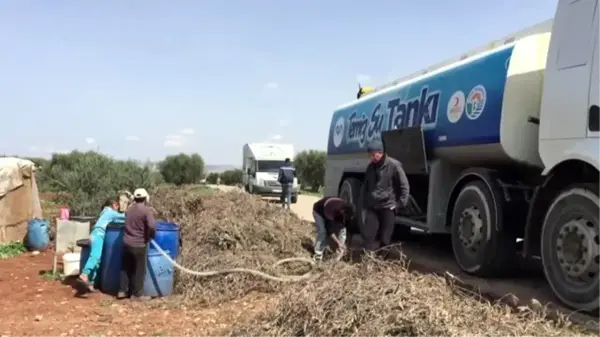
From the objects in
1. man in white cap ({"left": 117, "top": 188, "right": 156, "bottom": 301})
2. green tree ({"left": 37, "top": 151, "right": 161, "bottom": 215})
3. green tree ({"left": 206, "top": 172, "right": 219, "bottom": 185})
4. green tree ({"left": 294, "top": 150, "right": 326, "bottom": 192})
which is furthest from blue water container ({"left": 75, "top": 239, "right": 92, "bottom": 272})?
green tree ({"left": 206, "top": 172, "right": 219, "bottom": 185})

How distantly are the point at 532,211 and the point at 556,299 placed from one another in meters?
0.99

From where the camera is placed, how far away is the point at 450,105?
332 inches

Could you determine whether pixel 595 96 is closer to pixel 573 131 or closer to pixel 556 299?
pixel 573 131

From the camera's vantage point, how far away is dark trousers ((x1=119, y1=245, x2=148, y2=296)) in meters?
6.91

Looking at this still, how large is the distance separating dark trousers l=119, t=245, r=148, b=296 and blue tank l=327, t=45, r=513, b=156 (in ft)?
14.3

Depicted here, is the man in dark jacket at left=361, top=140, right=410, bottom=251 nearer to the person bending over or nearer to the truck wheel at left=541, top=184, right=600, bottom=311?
the person bending over

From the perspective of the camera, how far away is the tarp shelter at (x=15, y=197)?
10.7 meters

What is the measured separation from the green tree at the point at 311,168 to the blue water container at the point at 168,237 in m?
33.0

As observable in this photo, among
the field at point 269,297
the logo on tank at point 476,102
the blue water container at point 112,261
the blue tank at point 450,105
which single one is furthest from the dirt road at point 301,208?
the logo on tank at point 476,102

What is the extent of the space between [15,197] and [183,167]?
42.1 metres

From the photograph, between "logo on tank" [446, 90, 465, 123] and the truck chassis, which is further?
"logo on tank" [446, 90, 465, 123]

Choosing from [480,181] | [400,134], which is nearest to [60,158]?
[400,134]

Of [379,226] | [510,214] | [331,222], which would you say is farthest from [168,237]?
[510,214]

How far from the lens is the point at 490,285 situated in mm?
7344
